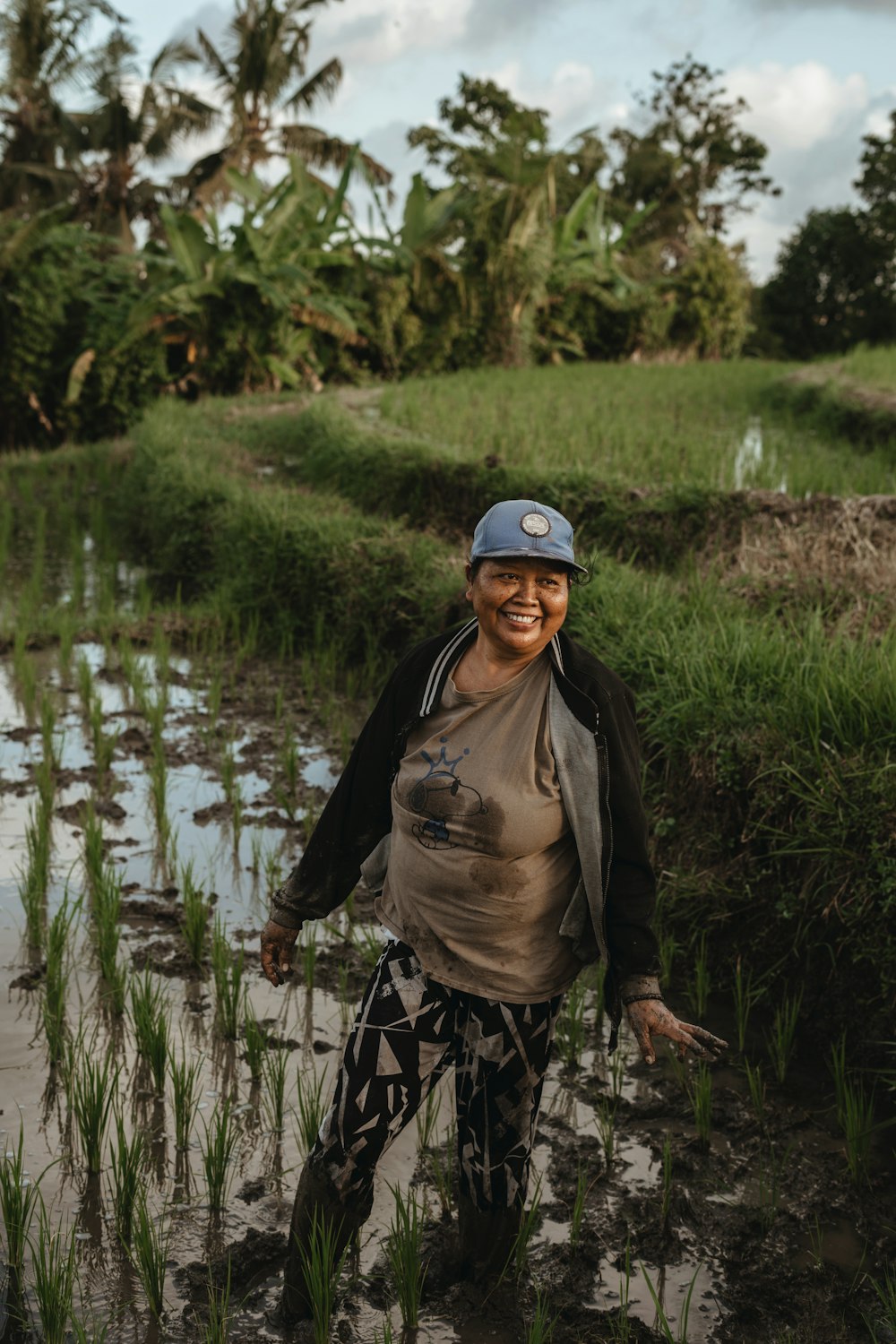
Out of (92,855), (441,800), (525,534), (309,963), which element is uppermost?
(525,534)

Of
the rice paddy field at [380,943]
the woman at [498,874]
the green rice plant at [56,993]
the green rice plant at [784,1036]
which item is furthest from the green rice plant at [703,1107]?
the green rice plant at [56,993]

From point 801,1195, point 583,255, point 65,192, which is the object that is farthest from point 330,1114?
point 65,192

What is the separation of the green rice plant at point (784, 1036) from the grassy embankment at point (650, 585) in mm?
77

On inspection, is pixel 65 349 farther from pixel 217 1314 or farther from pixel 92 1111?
pixel 217 1314

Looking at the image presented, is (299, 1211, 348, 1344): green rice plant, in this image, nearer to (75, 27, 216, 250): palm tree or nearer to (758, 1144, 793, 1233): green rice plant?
(758, 1144, 793, 1233): green rice plant

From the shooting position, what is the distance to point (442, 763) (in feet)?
6.30

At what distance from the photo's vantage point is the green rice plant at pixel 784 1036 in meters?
2.78

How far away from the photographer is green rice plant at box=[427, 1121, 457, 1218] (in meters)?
2.32

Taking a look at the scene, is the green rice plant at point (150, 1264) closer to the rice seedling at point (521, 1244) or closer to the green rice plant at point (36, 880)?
the rice seedling at point (521, 1244)

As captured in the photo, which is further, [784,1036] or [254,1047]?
[784,1036]

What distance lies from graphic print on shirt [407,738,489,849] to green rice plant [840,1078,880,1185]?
112 cm

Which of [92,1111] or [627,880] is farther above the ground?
[627,880]

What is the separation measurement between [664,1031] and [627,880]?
235 millimetres

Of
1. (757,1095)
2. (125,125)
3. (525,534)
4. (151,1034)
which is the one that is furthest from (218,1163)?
(125,125)
